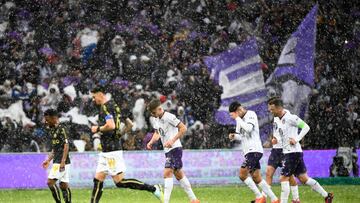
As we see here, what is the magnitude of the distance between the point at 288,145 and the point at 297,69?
408 inches

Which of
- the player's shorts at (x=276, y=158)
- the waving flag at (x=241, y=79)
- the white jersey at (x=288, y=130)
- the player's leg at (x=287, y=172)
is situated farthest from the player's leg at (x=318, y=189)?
the waving flag at (x=241, y=79)

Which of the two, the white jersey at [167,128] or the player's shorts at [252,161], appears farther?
the player's shorts at [252,161]

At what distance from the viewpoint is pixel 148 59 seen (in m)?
27.0

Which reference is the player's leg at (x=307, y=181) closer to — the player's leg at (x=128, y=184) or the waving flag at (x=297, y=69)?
the player's leg at (x=128, y=184)

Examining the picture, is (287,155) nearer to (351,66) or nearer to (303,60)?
(303,60)

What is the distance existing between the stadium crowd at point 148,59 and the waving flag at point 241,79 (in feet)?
1.32

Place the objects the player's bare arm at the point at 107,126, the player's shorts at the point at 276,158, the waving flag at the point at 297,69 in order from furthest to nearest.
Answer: the waving flag at the point at 297,69
the player's shorts at the point at 276,158
the player's bare arm at the point at 107,126

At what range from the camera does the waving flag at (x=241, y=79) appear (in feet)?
83.3

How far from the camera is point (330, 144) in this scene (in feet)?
82.2

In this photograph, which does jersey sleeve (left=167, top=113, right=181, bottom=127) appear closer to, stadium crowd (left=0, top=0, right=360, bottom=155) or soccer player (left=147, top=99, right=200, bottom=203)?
soccer player (left=147, top=99, right=200, bottom=203)

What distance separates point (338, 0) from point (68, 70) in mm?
9941

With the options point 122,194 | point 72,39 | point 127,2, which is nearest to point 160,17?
point 127,2

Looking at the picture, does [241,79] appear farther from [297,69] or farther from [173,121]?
[173,121]

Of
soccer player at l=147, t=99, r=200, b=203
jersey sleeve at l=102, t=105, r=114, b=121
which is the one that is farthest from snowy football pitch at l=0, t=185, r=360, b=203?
jersey sleeve at l=102, t=105, r=114, b=121
